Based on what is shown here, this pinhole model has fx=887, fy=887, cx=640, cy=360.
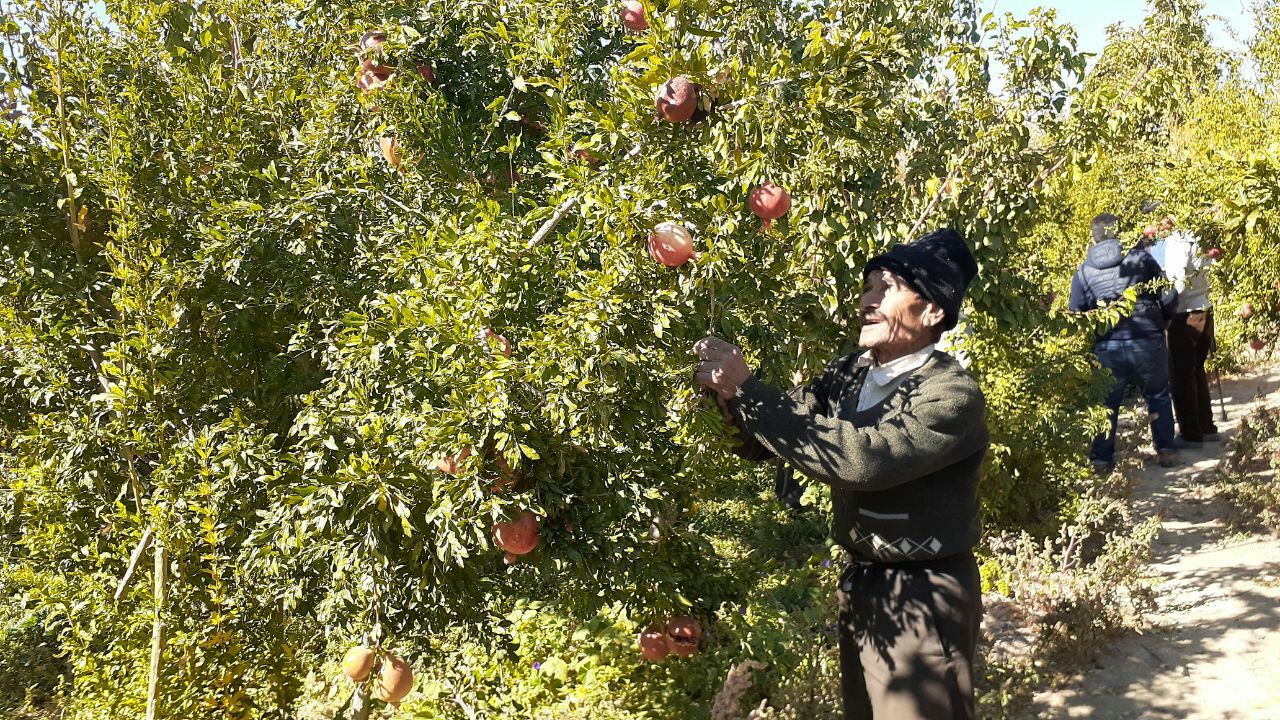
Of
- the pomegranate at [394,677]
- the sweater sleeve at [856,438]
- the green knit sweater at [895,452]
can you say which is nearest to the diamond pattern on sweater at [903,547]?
the green knit sweater at [895,452]

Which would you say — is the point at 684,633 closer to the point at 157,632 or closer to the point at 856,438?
the point at 856,438

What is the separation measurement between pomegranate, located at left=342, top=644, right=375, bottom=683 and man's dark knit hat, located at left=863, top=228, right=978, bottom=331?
143 cm

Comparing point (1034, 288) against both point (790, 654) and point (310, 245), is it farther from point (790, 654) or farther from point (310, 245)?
point (310, 245)

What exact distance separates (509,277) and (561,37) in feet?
2.51

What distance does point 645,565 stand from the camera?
204cm

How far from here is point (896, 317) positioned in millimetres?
2074

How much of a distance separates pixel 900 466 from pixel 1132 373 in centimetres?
492

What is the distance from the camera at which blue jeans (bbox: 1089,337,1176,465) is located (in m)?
5.79

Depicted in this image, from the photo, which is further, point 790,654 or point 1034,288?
point 1034,288

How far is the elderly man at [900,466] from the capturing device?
182 cm

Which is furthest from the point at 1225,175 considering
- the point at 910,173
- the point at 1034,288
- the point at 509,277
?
the point at 509,277

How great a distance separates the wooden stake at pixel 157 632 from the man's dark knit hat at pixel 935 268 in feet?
6.30

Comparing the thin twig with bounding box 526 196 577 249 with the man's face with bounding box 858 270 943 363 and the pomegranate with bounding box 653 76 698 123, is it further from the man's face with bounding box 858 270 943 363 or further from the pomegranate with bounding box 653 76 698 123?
the man's face with bounding box 858 270 943 363

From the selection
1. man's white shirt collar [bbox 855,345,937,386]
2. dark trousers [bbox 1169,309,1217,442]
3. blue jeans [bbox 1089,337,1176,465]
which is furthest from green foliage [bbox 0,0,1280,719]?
dark trousers [bbox 1169,309,1217,442]
